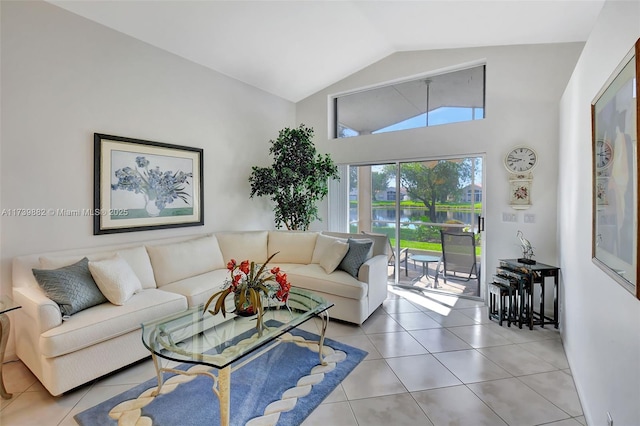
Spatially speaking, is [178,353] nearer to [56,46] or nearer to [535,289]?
[56,46]

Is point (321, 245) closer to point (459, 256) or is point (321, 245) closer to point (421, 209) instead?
point (421, 209)

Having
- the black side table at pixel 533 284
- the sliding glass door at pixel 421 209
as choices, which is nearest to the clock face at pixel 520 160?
the sliding glass door at pixel 421 209

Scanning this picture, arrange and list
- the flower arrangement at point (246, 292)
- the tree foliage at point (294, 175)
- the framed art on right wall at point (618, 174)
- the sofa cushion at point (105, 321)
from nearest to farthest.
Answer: the framed art on right wall at point (618, 174), the sofa cushion at point (105, 321), the flower arrangement at point (246, 292), the tree foliage at point (294, 175)

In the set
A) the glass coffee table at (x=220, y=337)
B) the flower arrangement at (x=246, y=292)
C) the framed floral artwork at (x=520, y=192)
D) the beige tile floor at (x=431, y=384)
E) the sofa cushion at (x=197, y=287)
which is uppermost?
the framed floral artwork at (x=520, y=192)

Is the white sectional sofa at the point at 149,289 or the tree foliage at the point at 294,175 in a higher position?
the tree foliage at the point at 294,175

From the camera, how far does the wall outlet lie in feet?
12.2

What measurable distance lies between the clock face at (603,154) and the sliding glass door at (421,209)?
2418 millimetres

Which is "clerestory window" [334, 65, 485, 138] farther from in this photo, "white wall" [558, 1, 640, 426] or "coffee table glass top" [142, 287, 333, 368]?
"coffee table glass top" [142, 287, 333, 368]

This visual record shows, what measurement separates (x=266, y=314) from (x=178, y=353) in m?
0.74

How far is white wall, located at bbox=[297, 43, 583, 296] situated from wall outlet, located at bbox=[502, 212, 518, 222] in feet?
0.15

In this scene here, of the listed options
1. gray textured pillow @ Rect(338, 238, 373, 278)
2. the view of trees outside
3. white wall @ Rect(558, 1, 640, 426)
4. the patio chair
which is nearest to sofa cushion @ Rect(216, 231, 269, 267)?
gray textured pillow @ Rect(338, 238, 373, 278)

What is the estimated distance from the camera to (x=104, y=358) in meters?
2.24

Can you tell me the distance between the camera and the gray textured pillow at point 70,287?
2227mm

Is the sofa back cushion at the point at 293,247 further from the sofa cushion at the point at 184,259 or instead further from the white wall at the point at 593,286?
the white wall at the point at 593,286
